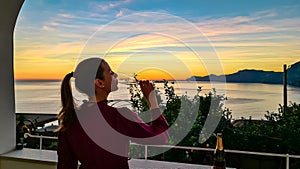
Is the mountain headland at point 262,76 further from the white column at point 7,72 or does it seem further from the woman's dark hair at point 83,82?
the white column at point 7,72

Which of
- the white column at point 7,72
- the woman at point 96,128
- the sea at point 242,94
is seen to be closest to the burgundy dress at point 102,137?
the woman at point 96,128

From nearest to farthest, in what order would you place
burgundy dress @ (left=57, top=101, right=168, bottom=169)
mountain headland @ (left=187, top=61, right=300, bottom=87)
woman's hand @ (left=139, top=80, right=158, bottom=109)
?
burgundy dress @ (left=57, top=101, right=168, bottom=169) < woman's hand @ (left=139, top=80, right=158, bottom=109) < mountain headland @ (left=187, top=61, right=300, bottom=87)

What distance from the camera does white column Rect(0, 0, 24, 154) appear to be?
2395mm

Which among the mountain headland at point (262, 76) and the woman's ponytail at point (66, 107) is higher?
the mountain headland at point (262, 76)

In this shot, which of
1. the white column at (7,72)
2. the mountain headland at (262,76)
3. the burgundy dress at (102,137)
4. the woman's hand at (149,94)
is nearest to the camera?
the burgundy dress at (102,137)

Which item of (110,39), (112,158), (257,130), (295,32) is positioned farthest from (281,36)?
(112,158)

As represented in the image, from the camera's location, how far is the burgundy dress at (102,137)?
4.56ft

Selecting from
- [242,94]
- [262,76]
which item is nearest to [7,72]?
[242,94]

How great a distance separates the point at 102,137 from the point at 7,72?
1378mm

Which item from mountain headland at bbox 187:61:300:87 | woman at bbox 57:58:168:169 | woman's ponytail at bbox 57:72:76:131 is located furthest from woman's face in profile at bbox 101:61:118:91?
mountain headland at bbox 187:61:300:87

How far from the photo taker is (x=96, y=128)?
1.44 meters

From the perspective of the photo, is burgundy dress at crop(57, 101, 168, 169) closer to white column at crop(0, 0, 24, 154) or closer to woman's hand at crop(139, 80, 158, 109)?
woman's hand at crop(139, 80, 158, 109)

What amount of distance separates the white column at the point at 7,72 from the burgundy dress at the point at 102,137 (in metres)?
1.20

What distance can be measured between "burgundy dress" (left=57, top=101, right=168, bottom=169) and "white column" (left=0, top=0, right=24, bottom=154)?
1.20m
